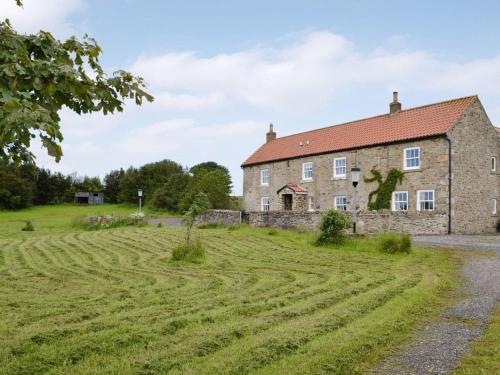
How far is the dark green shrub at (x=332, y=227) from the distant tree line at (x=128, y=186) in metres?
25.4

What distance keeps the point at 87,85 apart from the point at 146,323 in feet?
11.9

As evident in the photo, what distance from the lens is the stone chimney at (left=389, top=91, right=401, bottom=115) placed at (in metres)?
32.4

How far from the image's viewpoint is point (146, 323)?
270 inches

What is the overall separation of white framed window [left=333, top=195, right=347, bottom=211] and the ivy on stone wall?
2.60m

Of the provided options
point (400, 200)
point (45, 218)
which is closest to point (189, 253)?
point (400, 200)

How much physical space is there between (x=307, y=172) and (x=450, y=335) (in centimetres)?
2908

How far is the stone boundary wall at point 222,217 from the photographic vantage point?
30977 millimetres

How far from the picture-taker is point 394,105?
32.5 metres

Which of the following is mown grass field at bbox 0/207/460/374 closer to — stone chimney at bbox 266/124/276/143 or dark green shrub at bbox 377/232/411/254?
dark green shrub at bbox 377/232/411/254

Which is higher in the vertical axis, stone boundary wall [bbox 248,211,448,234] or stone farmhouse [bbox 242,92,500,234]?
stone farmhouse [bbox 242,92,500,234]

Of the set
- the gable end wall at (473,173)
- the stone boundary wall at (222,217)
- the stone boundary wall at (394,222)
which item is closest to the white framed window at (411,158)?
the gable end wall at (473,173)

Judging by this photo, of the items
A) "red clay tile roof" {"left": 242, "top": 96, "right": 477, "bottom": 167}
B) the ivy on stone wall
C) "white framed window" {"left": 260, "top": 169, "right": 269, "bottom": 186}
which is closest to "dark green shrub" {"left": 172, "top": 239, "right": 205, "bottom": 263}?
the ivy on stone wall

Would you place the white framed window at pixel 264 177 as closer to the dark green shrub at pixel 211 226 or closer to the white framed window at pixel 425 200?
the dark green shrub at pixel 211 226

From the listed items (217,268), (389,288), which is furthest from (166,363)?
(217,268)
